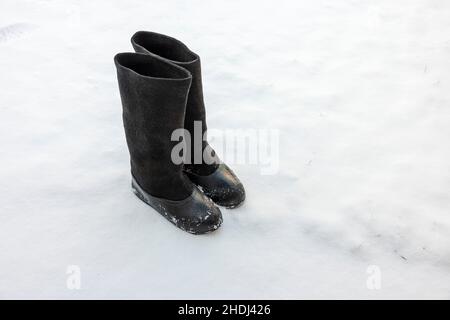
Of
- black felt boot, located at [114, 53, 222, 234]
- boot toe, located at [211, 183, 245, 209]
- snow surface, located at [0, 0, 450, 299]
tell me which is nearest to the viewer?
black felt boot, located at [114, 53, 222, 234]

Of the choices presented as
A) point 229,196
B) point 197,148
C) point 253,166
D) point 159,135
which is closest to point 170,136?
point 159,135

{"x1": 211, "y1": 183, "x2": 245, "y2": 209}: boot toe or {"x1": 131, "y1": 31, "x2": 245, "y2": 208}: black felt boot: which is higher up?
{"x1": 131, "y1": 31, "x2": 245, "y2": 208}: black felt boot

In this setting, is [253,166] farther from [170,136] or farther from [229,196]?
[170,136]

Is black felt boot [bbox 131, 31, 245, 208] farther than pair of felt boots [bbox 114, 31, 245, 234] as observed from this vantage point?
Yes

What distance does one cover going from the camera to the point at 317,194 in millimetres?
1603

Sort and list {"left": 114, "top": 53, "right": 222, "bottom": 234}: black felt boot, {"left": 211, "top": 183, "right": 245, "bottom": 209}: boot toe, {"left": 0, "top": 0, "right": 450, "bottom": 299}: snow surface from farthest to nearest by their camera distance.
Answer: {"left": 211, "top": 183, "right": 245, "bottom": 209}: boot toe, {"left": 0, "top": 0, "right": 450, "bottom": 299}: snow surface, {"left": 114, "top": 53, "right": 222, "bottom": 234}: black felt boot

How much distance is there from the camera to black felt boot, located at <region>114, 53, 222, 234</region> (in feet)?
3.97

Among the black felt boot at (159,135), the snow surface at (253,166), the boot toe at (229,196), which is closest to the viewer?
the black felt boot at (159,135)

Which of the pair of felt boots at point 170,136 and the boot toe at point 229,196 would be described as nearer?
the pair of felt boots at point 170,136

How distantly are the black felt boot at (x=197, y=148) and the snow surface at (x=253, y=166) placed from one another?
83mm

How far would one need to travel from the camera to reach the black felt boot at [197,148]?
139 cm

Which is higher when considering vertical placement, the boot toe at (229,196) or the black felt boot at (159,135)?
the black felt boot at (159,135)

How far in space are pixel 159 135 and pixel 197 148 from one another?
0.71ft

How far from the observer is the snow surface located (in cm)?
132
